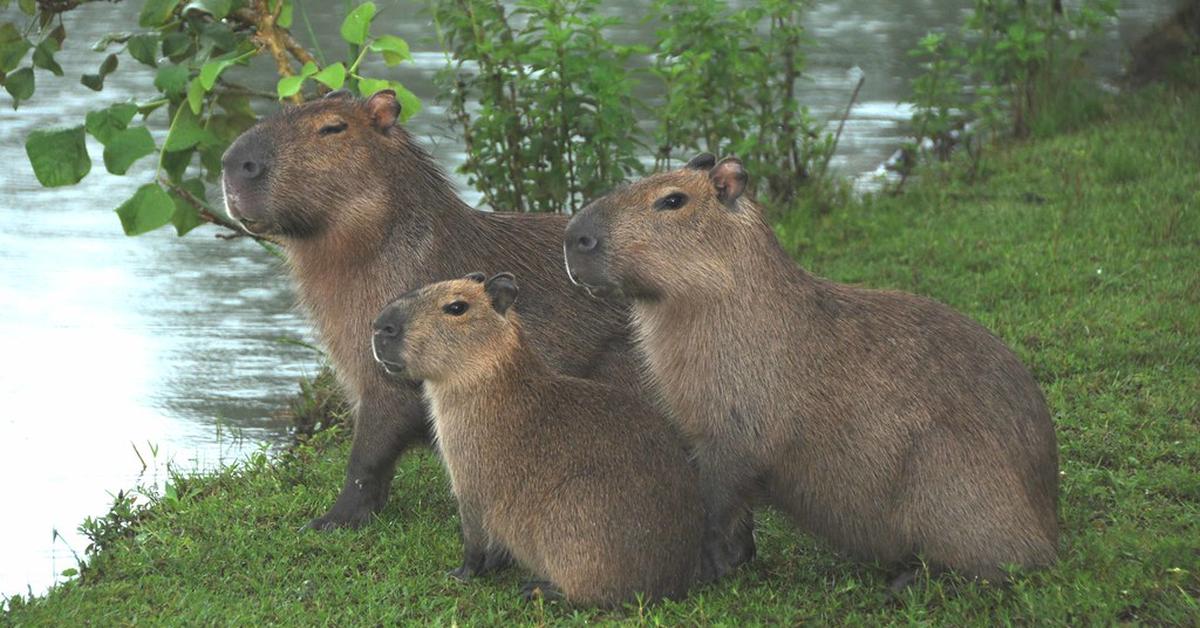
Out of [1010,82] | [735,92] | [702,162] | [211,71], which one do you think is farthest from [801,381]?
[1010,82]

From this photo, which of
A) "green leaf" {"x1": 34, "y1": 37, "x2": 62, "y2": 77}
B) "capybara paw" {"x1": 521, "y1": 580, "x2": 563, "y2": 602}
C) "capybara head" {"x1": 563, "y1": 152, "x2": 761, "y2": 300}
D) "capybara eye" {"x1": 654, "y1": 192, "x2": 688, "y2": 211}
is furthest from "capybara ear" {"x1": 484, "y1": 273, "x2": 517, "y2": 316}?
"green leaf" {"x1": 34, "y1": 37, "x2": 62, "y2": 77}

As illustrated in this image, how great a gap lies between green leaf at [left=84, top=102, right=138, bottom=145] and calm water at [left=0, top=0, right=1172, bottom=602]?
110 centimetres

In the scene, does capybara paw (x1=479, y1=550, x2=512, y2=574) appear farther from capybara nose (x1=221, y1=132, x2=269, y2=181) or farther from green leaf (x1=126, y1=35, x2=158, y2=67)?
green leaf (x1=126, y1=35, x2=158, y2=67)

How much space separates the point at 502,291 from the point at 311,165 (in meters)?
0.73

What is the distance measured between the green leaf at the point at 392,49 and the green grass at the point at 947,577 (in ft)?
4.51

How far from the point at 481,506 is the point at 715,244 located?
3.13ft

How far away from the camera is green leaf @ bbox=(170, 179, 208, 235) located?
5855mm

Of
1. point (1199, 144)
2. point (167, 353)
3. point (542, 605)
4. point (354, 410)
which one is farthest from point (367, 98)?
point (1199, 144)

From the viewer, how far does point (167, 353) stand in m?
6.66

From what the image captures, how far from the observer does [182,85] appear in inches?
218

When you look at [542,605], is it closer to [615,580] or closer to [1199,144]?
[615,580]

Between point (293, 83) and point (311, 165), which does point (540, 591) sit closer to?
point (311, 165)

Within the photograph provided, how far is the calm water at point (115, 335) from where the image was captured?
5535 millimetres

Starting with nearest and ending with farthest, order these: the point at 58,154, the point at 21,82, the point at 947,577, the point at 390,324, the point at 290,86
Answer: the point at 947,577 → the point at 390,324 → the point at 290,86 → the point at 58,154 → the point at 21,82
